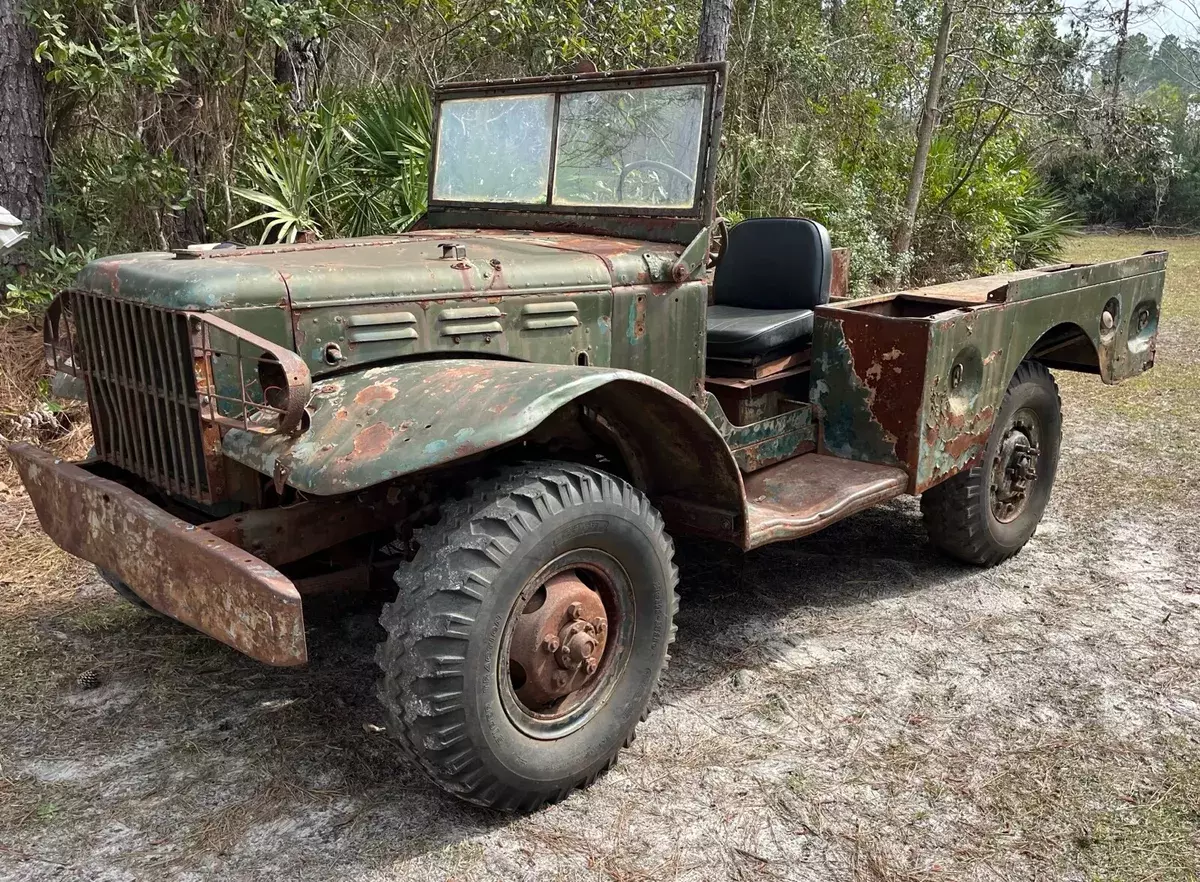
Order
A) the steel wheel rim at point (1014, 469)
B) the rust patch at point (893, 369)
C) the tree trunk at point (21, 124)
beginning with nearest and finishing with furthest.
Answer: the rust patch at point (893, 369), the steel wheel rim at point (1014, 469), the tree trunk at point (21, 124)

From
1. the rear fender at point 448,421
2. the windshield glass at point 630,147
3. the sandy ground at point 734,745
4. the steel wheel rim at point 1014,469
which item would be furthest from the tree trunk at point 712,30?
the rear fender at point 448,421

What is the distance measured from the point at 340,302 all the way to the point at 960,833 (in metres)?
2.21

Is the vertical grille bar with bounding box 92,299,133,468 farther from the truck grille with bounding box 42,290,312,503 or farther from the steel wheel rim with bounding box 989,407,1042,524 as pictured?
the steel wheel rim with bounding box 989,407,1042,524

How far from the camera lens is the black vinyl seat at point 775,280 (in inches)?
168

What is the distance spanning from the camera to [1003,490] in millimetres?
4559

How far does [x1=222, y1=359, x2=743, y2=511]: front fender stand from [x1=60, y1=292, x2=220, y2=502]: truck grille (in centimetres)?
20

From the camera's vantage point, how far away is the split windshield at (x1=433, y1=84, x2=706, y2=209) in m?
3.65

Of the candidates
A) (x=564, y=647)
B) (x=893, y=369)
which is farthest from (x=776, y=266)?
(x=564, y=647)

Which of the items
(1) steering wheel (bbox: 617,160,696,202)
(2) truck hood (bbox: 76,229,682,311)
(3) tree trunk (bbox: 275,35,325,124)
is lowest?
(2) truck hood (bbox: 76,229,682,311)

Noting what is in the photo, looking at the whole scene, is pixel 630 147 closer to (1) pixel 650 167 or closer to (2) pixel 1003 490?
(1) pixel 650 167

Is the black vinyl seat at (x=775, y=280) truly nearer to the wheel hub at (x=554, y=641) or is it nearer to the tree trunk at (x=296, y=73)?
the wheel hub at (x=554, y=641)

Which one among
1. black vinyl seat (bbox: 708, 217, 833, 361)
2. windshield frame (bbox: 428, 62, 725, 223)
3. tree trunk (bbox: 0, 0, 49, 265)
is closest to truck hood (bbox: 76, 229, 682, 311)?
windshield frame (bbox: 428, 62, 725, 223)

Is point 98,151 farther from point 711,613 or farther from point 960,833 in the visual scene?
point 960,833

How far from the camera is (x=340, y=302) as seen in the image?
9.31 ft
